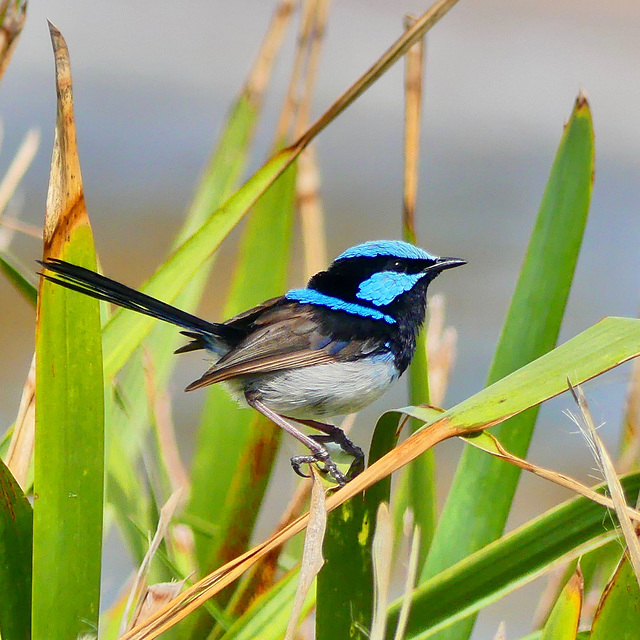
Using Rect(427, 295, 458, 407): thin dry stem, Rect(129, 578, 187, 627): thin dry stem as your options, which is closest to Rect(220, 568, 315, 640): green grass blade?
Rect(129, 578, 187, 627): thin dry stem

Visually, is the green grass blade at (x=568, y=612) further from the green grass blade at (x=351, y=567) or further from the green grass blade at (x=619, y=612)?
the green grass blade at (x=351, y=567)

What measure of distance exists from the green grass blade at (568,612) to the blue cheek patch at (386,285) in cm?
107

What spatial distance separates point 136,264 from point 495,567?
5750 mm

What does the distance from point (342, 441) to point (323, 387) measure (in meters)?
0.13

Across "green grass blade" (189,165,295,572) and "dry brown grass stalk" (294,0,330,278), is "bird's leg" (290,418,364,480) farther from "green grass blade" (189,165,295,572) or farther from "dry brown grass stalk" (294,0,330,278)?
"dry brown grass stalk" (294,0,330,278)

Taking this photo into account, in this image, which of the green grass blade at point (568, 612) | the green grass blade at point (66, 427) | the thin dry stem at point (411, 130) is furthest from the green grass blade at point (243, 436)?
the green grass blade at point (568, 612)

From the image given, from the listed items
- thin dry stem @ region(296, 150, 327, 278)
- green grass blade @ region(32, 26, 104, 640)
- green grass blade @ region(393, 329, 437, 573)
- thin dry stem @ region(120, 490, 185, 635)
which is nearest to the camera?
green grass blade @ region(32, 26, 104, 640)

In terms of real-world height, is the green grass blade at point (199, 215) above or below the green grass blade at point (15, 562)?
above

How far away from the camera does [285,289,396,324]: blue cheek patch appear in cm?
212

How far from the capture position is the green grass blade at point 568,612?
A: 45.9 inches

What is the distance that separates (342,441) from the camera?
2.03m

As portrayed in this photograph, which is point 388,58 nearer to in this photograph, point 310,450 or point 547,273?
point 547,273

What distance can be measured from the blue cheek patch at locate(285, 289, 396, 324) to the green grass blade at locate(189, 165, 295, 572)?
2.8 inches

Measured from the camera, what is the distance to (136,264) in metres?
6.76
